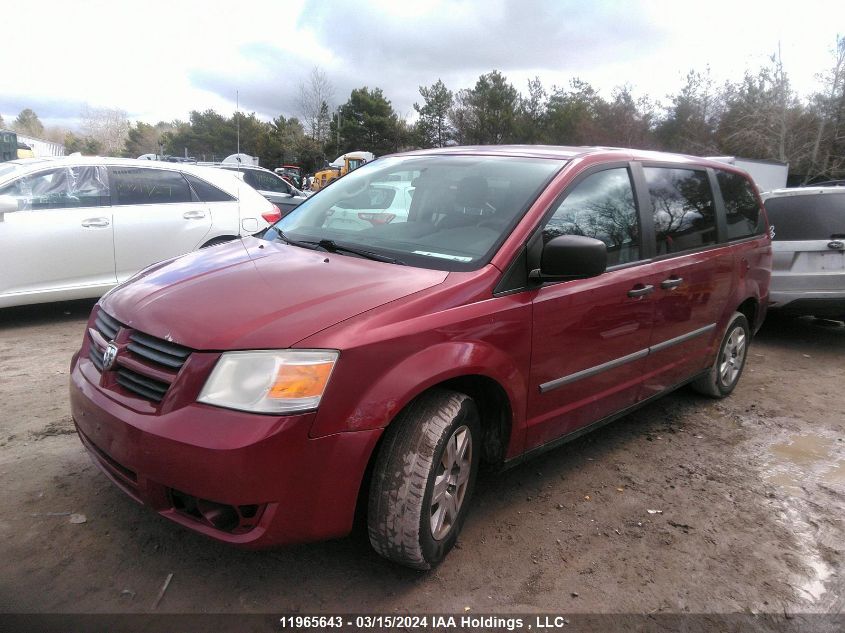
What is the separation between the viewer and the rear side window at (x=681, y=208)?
3605 mm

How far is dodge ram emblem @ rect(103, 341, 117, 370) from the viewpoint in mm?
2359

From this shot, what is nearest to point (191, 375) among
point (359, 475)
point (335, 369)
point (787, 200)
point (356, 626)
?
point (335, 369)

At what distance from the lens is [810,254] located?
242 inches

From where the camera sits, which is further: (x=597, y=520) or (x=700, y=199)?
(x=700, y=199)

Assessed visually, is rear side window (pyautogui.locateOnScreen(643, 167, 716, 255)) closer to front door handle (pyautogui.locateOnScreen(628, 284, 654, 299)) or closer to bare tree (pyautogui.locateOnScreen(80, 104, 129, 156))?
front door handle (pyautogui.locateOnScreen(628, 284, 654, 299))

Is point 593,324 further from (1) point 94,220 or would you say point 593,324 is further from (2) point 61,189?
(2) point 61,189

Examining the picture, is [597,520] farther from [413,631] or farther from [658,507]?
[413,631]

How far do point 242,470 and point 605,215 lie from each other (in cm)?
224

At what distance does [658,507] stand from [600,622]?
996 mm

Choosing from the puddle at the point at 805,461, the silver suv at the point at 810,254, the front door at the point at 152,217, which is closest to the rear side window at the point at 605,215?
the puddle at the point at 805,461

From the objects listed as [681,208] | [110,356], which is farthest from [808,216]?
[110,356]

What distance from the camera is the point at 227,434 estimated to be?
6.51ft

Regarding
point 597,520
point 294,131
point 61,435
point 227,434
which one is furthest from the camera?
point 294,131

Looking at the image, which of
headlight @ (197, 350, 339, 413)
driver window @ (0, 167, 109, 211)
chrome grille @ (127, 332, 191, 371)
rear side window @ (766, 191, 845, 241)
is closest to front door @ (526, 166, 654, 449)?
headlight @ (197, 350, 339, 413)
